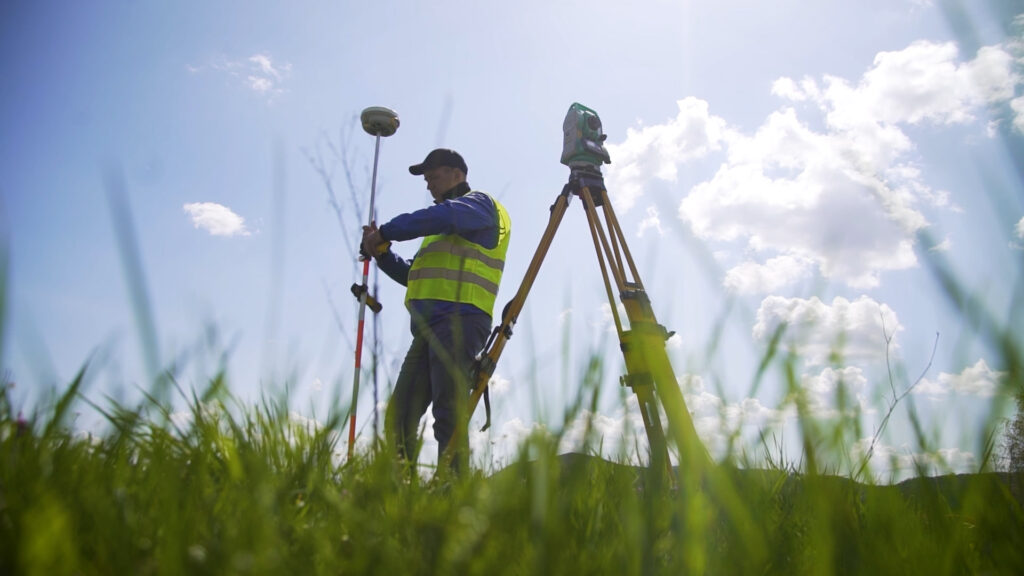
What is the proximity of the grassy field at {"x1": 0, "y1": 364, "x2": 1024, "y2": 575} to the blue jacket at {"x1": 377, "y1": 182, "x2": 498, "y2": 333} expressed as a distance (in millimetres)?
2201

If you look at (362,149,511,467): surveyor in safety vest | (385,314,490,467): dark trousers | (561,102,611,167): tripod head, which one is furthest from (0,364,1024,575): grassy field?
(561,102,611,167): tripod head

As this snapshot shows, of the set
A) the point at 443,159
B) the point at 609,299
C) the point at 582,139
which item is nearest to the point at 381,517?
the point at 609,299

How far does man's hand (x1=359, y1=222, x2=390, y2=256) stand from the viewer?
3.50 m

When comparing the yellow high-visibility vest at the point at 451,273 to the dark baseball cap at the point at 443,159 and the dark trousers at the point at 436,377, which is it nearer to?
the dark trousers at the point at 436,377

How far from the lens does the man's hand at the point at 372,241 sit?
350cm

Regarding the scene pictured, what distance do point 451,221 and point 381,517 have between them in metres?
2.69

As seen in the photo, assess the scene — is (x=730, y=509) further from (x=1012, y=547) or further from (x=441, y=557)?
(x=1012, y=547)

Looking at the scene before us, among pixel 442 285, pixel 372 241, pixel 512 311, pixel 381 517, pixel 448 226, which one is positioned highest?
pixel 448 226

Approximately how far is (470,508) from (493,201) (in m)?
3.13

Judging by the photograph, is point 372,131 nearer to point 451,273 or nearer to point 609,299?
point 451,273

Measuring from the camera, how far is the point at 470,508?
0.96 meters

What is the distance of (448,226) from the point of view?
3.67 m

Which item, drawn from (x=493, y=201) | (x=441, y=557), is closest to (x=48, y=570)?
(x=441, y=557)

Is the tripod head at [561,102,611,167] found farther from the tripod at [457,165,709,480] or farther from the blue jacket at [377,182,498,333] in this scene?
the blue jacket at [377,182,498,333]
